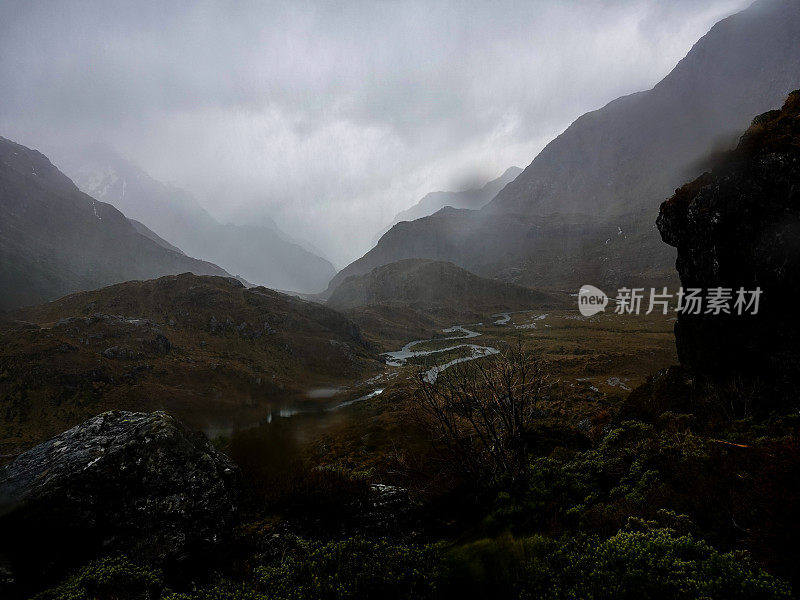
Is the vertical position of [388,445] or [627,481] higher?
[627,481]

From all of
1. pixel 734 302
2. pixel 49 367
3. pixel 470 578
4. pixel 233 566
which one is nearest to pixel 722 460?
pixel 470 578

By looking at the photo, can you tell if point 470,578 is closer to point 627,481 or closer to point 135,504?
point 627,481

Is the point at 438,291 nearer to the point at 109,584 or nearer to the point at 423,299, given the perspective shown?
the point at 423,299

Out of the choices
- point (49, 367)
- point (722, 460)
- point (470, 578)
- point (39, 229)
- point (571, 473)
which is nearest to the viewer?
point (470, 578)

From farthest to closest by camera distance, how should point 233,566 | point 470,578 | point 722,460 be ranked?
point 233,566, point 722,460, point 470,578

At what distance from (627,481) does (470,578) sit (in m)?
5.54

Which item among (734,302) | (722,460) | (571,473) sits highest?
(734,302)

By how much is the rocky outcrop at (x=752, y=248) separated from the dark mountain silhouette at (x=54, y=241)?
137129 mm

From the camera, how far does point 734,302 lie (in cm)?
→ 1309

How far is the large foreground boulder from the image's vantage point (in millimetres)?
8828
